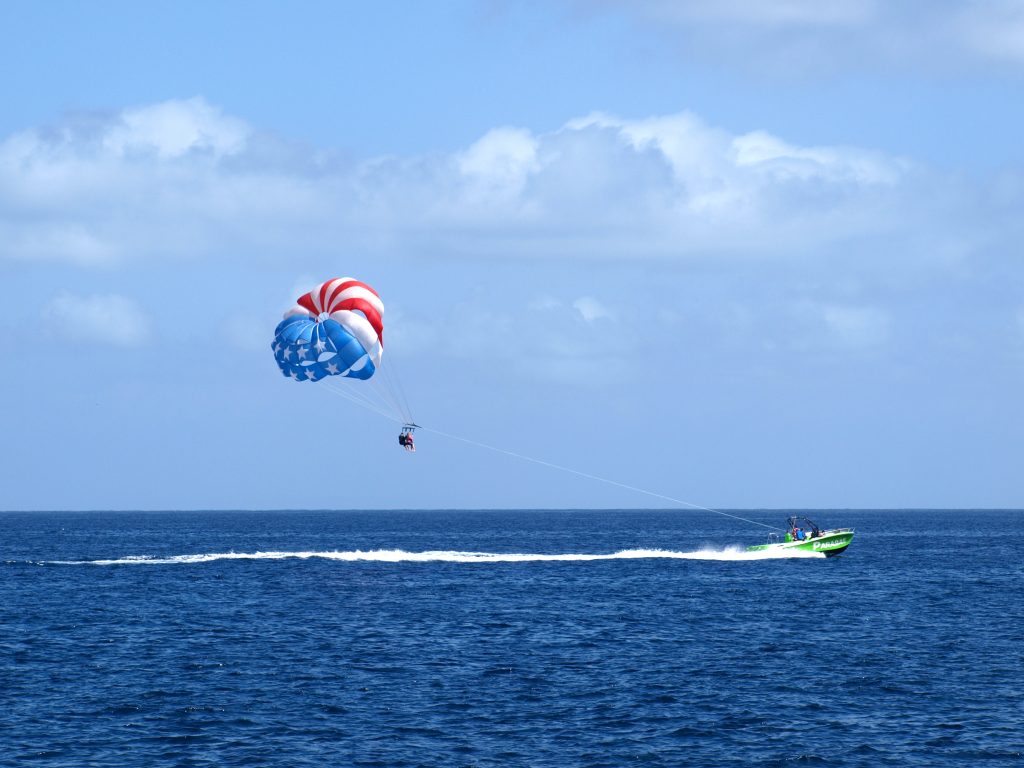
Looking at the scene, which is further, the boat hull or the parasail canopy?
the boat hull

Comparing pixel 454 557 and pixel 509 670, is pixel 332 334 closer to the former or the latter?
pixel 509 670

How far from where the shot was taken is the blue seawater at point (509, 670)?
34562 millimetres

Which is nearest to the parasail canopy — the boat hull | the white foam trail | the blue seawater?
the blue seawater

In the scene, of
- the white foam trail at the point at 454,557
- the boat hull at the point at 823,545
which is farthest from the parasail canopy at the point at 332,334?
the boat hull at the point at 823,545

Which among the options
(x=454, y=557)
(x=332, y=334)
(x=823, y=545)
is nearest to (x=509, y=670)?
(x=332, y=334)

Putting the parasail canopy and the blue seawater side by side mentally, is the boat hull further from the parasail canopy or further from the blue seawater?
the parasail canopy

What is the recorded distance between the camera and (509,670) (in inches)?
1806

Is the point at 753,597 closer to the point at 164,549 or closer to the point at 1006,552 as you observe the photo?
the point at 1006,552

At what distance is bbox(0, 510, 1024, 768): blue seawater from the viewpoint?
3456cm

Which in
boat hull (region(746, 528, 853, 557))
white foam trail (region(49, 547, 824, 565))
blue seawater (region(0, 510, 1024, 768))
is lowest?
blue seawater (region(0, 510, 1024, 768))

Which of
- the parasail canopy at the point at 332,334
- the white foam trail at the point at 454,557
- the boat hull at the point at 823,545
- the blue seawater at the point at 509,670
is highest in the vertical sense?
the parasail canopy at the point at 332,334

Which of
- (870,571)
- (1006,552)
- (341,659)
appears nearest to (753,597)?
(870,571)

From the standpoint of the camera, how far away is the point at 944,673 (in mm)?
45656

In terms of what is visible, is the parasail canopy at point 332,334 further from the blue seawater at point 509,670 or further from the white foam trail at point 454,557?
the white foam trail at point 454,557
